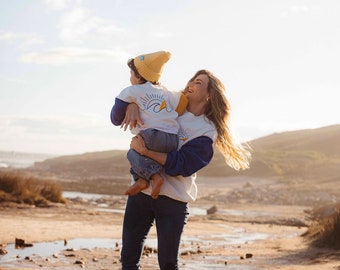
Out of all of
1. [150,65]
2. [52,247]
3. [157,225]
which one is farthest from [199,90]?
[52,247]

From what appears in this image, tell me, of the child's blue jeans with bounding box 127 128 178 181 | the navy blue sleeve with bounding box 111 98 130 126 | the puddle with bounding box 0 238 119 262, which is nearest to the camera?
the child's blue jeans with bounding box 127 128 178 181

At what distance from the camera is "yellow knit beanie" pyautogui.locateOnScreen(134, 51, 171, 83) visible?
4.42m

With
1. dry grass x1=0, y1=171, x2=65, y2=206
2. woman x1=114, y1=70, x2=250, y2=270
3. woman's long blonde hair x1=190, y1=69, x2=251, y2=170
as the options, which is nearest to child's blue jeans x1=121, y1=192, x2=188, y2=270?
woman x1=114, y1=70, x2=250, y2=270

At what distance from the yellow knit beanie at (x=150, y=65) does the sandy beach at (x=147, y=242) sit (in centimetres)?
407

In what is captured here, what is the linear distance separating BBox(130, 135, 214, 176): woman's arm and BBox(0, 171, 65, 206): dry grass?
12668mm

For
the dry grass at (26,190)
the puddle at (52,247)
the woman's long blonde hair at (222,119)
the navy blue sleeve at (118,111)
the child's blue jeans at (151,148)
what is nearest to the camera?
the child's blue jeans at (151,148)

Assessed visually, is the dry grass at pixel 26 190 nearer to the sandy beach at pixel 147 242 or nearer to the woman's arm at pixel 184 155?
the sandy beach at pixel 147 242

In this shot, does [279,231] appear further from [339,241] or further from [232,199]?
[232,199]

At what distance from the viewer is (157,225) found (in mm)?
4289

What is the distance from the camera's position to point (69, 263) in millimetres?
8250

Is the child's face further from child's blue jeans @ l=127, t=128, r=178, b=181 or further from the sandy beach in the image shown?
the sandy beach

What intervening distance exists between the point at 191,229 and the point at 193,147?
387 inches

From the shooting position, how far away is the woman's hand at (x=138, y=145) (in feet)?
13.8

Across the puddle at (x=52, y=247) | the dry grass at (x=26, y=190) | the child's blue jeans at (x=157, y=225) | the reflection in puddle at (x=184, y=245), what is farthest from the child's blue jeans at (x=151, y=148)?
the dry grass at (x=26, y=190)
